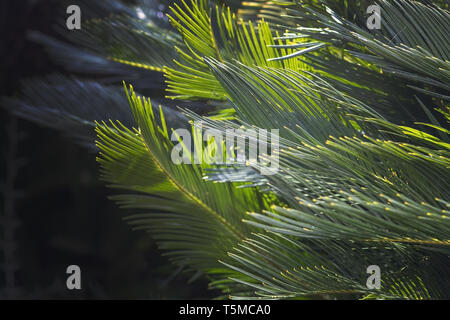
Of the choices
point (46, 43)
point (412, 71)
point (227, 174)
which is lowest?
point (227, 174)

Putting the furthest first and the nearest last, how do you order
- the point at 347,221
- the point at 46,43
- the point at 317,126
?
the point at 46,43 → the point at 317,126 → the point at 347,221

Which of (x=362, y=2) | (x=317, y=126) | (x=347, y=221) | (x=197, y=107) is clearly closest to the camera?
(x=347, y=221)

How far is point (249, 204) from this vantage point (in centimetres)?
103

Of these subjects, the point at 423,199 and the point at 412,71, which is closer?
the point at 423,199

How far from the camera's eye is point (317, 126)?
0.81m

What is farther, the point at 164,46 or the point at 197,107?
the point at 164,46

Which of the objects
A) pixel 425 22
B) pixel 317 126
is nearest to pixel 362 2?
pixel 425 22

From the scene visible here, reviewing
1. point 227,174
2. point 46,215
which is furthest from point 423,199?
point 46,215

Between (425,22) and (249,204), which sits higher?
(425,22)

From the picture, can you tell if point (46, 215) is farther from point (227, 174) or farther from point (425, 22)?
point (425, 22)

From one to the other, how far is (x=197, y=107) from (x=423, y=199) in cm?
55

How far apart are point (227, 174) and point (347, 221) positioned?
0.31 meters
